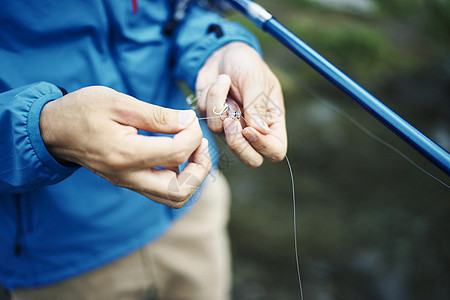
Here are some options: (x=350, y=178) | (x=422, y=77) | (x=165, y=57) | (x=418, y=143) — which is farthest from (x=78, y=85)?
(x=422, y=77)

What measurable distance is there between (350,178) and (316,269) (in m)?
0.75

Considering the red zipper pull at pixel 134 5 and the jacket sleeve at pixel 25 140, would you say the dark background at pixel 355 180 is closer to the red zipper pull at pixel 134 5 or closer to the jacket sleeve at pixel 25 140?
the red zipper pull at pixel 134 5

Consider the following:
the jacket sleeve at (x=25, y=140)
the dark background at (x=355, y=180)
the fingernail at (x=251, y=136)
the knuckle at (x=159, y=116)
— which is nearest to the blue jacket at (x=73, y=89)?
the jacket sleeve at (x=25, y=140)

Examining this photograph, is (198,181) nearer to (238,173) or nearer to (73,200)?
(73,200)

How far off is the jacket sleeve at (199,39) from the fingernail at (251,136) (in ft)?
1.36

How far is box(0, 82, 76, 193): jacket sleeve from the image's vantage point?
0.74 meters

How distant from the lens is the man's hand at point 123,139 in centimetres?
67

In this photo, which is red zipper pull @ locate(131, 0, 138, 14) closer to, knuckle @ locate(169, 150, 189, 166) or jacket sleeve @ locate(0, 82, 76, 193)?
jacket sleeve @ locate(0, 82, 76, 193)

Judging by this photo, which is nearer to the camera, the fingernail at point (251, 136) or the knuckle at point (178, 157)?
the knuckle at point (178, 157)

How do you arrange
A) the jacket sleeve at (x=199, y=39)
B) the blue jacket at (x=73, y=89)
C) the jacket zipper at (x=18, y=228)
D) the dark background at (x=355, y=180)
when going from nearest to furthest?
the blue jacket at (x=73, y=89) → the jacket zipper at (x=18, y=228) → the jacket sleeve at (x=199, y=39) → the dark background at (x=355, y=180)

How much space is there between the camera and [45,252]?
1115mm

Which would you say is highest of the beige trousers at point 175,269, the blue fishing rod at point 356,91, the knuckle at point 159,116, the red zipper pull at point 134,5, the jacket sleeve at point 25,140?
the blue fishing rod at point 356,91

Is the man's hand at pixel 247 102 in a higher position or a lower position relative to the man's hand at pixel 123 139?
higher

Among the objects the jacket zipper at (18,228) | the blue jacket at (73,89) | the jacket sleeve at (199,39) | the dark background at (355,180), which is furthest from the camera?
the dark background at (355,180)
